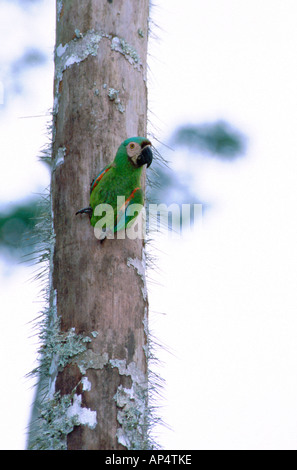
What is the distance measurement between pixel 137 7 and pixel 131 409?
5.38 ft

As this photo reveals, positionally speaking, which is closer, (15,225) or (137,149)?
(137,149)

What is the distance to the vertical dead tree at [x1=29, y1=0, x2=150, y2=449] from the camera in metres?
1.70

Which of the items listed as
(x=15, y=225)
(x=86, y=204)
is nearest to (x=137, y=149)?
(x=86, y=204)

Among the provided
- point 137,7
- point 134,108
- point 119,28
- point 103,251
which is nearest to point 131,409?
point 103,251

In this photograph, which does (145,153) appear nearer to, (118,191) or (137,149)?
(137,149)

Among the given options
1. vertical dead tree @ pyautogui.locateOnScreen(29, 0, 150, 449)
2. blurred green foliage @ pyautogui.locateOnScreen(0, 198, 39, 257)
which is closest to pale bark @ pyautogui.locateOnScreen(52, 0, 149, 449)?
vertical dead tree @ pyautogui.locateOnScreen(29, 0, 150, 449)

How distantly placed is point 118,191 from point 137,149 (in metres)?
0.17

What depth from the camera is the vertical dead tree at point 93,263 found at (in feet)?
5.58

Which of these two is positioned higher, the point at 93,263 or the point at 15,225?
the point at 15,225

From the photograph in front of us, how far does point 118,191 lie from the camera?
1.97 metres

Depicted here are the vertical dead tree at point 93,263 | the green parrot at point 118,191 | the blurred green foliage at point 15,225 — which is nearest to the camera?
the vertical dead tree at point 93,263

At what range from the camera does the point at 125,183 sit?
1978 mm

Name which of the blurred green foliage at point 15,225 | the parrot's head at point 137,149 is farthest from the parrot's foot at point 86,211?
the blurred green foliage at point 15,225

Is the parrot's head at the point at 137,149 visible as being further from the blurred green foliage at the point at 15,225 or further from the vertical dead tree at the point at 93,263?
the blurred green foliage at the point at 15,225
